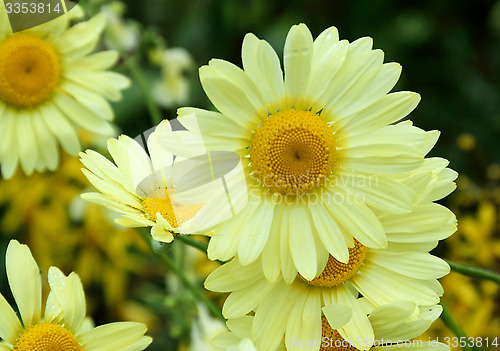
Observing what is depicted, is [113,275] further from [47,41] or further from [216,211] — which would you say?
[216,211]

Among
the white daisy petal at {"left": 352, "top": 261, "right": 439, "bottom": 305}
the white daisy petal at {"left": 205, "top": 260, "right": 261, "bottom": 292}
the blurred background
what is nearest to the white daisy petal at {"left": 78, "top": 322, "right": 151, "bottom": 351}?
the white daisy petal at {"left": 205, "top": 260, "right": 261, "bottom": 292}

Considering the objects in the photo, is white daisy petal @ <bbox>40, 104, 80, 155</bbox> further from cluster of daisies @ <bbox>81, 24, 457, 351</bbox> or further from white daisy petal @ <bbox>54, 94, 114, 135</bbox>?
cluster of daisies @ <bbox>81, 24, 457, 351</bbox>

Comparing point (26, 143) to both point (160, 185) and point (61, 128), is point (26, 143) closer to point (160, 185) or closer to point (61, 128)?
point (61, 128)

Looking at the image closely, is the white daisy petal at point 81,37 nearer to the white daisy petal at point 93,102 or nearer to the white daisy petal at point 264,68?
the white daisy petal at point 93,102

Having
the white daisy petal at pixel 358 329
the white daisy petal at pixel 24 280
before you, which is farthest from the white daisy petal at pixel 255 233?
the white daisy petal at pixel 24 280

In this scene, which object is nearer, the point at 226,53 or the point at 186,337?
the point at 186,337

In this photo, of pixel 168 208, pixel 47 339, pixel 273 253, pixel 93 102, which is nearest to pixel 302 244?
pixel 273 253

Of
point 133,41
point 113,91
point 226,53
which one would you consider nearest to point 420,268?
point 113,91
